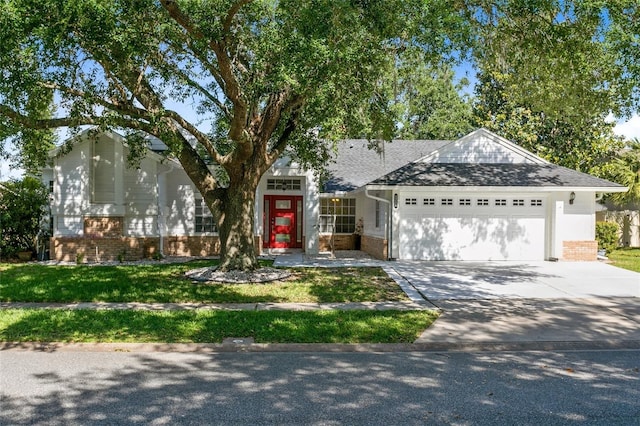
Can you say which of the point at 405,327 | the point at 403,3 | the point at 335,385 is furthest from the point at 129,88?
the point at 335,385

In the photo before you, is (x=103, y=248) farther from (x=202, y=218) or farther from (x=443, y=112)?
(x=443, y=112)

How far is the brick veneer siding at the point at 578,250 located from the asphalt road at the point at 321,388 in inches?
440

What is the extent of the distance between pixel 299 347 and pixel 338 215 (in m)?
14.3

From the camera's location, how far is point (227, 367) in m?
6.24

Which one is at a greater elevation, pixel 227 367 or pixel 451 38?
pixel 451 38

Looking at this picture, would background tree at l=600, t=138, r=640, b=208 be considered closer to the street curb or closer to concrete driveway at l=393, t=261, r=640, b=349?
concrete driveway at l=393, t=261, r=640, b=349

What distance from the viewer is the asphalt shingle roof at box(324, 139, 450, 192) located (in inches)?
806

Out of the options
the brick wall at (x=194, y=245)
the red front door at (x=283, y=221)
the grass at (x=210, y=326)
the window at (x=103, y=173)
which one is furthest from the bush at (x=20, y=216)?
the grass at (x=210, y=326)

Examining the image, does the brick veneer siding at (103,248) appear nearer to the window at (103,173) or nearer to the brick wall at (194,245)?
the brick wall at (194,245)

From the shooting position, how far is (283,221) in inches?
794

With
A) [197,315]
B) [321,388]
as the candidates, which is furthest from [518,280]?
[321,388]

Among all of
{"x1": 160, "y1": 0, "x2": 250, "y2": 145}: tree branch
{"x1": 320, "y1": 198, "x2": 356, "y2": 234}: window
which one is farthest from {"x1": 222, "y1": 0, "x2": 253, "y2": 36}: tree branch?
{"x1": 320, "y1": 198, "x2": 356, "y2": 234}: window

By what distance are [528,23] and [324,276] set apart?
7.65 meters

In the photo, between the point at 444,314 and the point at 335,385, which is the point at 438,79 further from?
the point at 335,385
